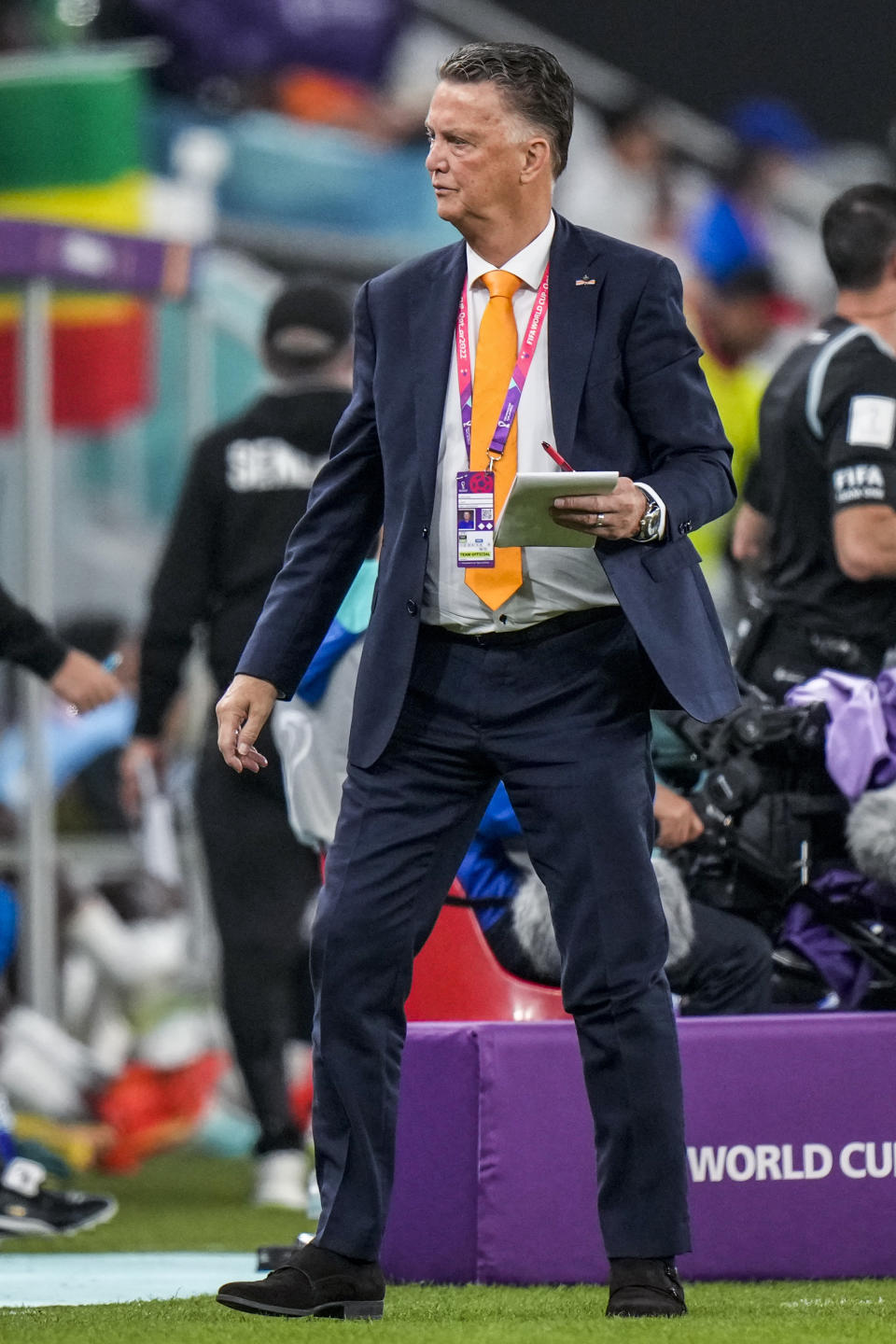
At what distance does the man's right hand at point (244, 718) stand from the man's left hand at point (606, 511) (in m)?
0.56

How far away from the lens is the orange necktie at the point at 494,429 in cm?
320

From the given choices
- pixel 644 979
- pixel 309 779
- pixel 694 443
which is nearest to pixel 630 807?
pixel 644 979

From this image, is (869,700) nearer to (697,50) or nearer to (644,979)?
(644,979)

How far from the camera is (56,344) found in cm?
897

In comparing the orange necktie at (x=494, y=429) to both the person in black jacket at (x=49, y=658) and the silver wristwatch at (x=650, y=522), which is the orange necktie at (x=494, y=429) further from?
the person in black jacket at (x=49, y=658)

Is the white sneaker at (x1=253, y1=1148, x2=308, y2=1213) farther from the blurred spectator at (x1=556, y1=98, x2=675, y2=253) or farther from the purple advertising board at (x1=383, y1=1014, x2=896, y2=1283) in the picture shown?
the blurred spectator at (x1=556, y1=98, x2=675, y2=253)

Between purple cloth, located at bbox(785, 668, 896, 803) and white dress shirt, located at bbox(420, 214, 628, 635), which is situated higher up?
white dress shirt, located at bbox(420, 214, 628, 635)

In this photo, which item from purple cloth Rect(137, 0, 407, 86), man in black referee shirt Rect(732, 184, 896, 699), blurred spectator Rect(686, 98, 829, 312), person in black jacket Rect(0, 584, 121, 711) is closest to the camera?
man in black referee shirt Rect(732, 184, 896, 699)

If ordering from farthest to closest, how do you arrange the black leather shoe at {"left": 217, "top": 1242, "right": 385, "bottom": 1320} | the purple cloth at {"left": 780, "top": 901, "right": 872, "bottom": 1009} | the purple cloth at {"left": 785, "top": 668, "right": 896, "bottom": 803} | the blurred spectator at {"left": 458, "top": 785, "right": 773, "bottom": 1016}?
the purple cloth at {"left": 780, "top": 901, "right": 872, "bottom": 1009} < the purple cloth at {"left": 785, "top": 668, "right": 896, "bottom": 803} < the blurred spectator at {"left": 458, "top": 785, "right": 773, "bottom": 1016} < the black leather shoe at {"left": 217, "top": 1242, "right": 385, "bottom": 1320}

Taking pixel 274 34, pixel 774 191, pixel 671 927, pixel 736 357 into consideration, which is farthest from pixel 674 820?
pixel 774 191

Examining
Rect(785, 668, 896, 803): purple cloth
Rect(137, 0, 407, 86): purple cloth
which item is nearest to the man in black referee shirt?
Rect(785, 668, 896, 803): purple cloth

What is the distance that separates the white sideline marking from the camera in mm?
3734

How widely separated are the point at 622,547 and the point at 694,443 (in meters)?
0.20

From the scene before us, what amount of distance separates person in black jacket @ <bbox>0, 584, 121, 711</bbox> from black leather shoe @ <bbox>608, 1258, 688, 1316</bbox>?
2.08 meters
